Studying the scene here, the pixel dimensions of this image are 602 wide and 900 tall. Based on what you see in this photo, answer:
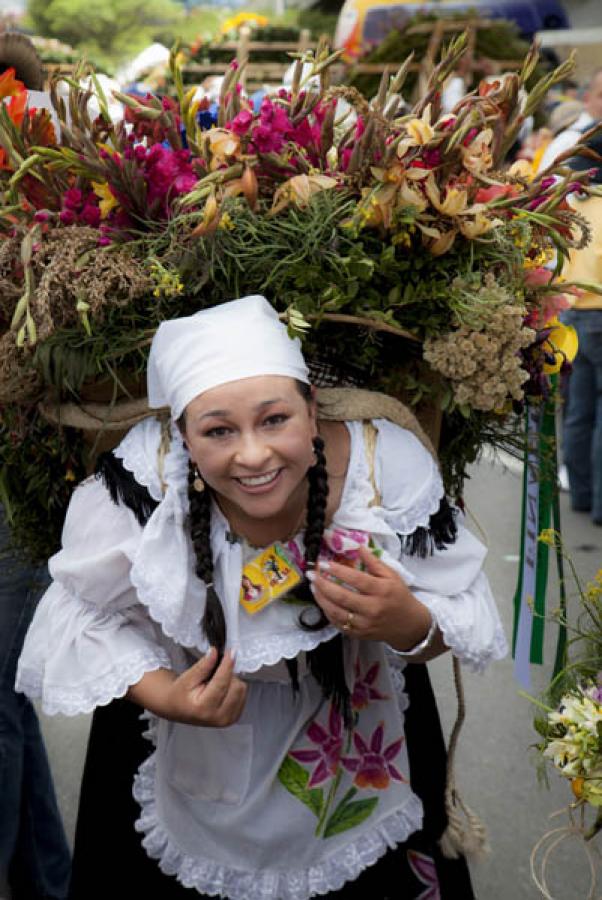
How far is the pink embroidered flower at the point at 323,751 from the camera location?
1.90 meters

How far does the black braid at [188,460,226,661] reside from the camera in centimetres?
171

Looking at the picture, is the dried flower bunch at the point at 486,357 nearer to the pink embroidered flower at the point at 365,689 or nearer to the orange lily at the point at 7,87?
the pink embroidered flower at the point at 365,689

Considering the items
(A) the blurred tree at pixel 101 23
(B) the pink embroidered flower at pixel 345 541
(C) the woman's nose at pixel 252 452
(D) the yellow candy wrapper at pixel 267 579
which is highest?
(C) the woman's nose at pixel 252 452

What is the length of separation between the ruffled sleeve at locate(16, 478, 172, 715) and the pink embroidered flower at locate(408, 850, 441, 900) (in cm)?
69

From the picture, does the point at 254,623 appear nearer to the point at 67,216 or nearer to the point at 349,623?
the point at 349,623

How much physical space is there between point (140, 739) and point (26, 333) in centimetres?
87

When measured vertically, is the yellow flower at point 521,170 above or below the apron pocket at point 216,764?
above

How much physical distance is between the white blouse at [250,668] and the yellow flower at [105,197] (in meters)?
A: 0.37

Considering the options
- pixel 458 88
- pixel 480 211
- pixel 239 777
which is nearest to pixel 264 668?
pixel 239 777

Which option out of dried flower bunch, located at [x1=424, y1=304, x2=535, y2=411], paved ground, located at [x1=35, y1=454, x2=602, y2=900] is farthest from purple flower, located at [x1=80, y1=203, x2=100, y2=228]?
paved ground, located at [x1=35, y1=454, x2=602, y2=900]

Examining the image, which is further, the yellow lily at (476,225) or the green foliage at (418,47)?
the green foliage at (418,47)

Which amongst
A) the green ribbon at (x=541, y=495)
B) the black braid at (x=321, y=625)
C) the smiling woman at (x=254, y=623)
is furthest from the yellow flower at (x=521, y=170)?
the black braid at (x=321, y=625)

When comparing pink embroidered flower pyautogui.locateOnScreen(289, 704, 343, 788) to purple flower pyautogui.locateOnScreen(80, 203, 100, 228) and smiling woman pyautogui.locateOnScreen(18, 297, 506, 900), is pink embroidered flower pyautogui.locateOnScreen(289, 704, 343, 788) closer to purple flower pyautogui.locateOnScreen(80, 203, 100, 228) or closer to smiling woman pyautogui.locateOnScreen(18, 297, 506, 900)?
smiling woman pyautogui.locateOnScreen(18, 297, 506, 900)

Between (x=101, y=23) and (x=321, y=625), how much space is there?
1462 inches
